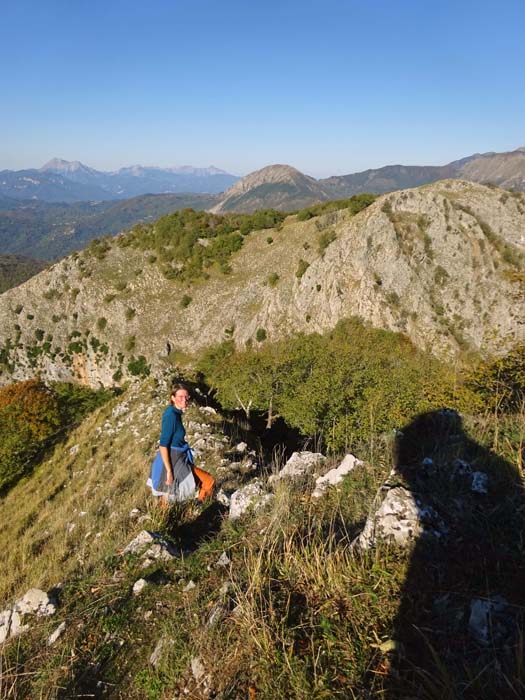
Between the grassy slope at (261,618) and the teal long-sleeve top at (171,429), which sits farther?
the teal long-sleeve top at (171,429)

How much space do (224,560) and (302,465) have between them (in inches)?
133

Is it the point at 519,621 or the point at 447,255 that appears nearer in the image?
the point at 519,621

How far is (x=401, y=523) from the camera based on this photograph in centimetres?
386

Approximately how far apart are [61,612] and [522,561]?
5.11 meters

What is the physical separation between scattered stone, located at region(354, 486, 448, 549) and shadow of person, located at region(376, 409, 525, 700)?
0.05 feet

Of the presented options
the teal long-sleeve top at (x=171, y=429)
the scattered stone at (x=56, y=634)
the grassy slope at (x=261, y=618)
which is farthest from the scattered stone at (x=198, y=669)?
the teal long-sleeve top at (x=171, y=429)

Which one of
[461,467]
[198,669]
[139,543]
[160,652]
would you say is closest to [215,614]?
[198,669]

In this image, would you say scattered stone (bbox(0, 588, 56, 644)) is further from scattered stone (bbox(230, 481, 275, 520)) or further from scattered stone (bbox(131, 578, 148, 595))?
scattered stone (bbox(230, 481, 275, 520))

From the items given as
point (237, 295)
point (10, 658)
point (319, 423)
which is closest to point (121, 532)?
point (10, 658)

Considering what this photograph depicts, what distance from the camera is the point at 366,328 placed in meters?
34.6

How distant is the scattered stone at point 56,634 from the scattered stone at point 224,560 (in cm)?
179

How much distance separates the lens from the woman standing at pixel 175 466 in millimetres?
6637

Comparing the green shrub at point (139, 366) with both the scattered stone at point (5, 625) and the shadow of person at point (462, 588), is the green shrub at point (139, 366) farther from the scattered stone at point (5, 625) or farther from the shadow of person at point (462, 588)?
the shadow of person at point (462, 588)

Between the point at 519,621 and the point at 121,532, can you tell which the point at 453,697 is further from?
the point at 121,532
